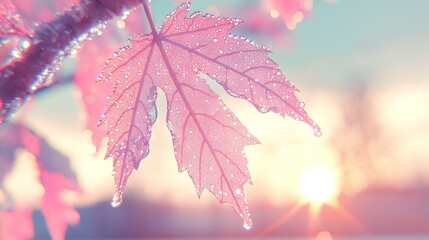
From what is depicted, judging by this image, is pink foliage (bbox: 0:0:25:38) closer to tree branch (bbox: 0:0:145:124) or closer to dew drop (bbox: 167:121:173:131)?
tree branch (bbox: 0:0:145:124)

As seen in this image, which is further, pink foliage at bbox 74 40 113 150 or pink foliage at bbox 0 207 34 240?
pink foliage at bbox 0 207 34 240

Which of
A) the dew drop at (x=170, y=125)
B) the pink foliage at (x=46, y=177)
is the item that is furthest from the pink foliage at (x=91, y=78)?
the dew drop at (x=170, y=125)

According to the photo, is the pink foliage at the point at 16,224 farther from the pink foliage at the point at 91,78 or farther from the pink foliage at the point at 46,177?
the pink foliage at the point at 91,78

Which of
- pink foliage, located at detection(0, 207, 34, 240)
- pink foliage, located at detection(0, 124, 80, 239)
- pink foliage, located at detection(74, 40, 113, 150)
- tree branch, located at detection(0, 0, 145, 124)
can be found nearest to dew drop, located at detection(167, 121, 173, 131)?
tree branch, located at detection(0, 0, 145, 124)

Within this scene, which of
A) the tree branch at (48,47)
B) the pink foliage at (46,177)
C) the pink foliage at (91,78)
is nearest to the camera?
the tree branch at (48,47)

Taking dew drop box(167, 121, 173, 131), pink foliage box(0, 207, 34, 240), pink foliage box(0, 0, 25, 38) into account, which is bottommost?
dew drop box(167, 121, 173, 131)

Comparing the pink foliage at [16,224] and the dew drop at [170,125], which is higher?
the pink foliage at [16,224]
